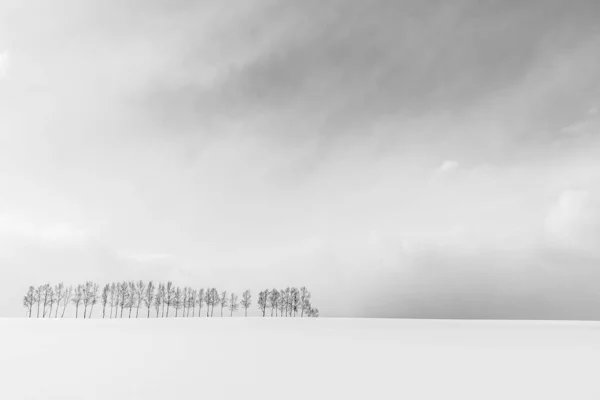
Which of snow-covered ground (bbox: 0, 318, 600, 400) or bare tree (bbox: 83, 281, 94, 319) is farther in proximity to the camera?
bare tree (bbox: 83, 281, 94, 319)

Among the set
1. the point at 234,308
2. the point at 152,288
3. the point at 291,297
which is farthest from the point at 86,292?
the point at 291,297

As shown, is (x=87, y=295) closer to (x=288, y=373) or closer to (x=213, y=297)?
(x=213, y=297)

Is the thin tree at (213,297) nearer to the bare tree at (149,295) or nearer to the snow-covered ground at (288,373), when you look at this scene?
the bare tree at (149,295)

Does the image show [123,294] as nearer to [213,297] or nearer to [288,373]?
[213,297]

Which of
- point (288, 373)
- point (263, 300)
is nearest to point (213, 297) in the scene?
point (263, 300)

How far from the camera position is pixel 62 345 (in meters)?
29.2

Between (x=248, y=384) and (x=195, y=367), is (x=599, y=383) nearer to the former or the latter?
(x=248, y=384)

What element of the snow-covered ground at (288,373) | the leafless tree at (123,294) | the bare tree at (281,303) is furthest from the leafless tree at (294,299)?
the snow-covered ground at (288,373)

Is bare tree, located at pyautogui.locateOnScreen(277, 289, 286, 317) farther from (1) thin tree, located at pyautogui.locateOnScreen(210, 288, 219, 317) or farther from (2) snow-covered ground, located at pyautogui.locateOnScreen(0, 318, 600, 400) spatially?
(2) snow-covered ground, located at pyautogui.locateOnScreen(0, 318, 600, 400)

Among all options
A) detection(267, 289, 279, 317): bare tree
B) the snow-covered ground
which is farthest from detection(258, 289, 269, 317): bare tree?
the snow-covered ground

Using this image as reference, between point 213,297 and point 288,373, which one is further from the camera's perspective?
point 213,297

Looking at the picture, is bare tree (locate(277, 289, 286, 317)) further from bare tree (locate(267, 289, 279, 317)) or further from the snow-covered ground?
the snow-covered ground

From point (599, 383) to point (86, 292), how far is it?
14589 cm

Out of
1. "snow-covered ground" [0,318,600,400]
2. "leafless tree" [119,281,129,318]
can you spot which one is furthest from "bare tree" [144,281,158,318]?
"snow-covered ground" [0,318,600,400]
